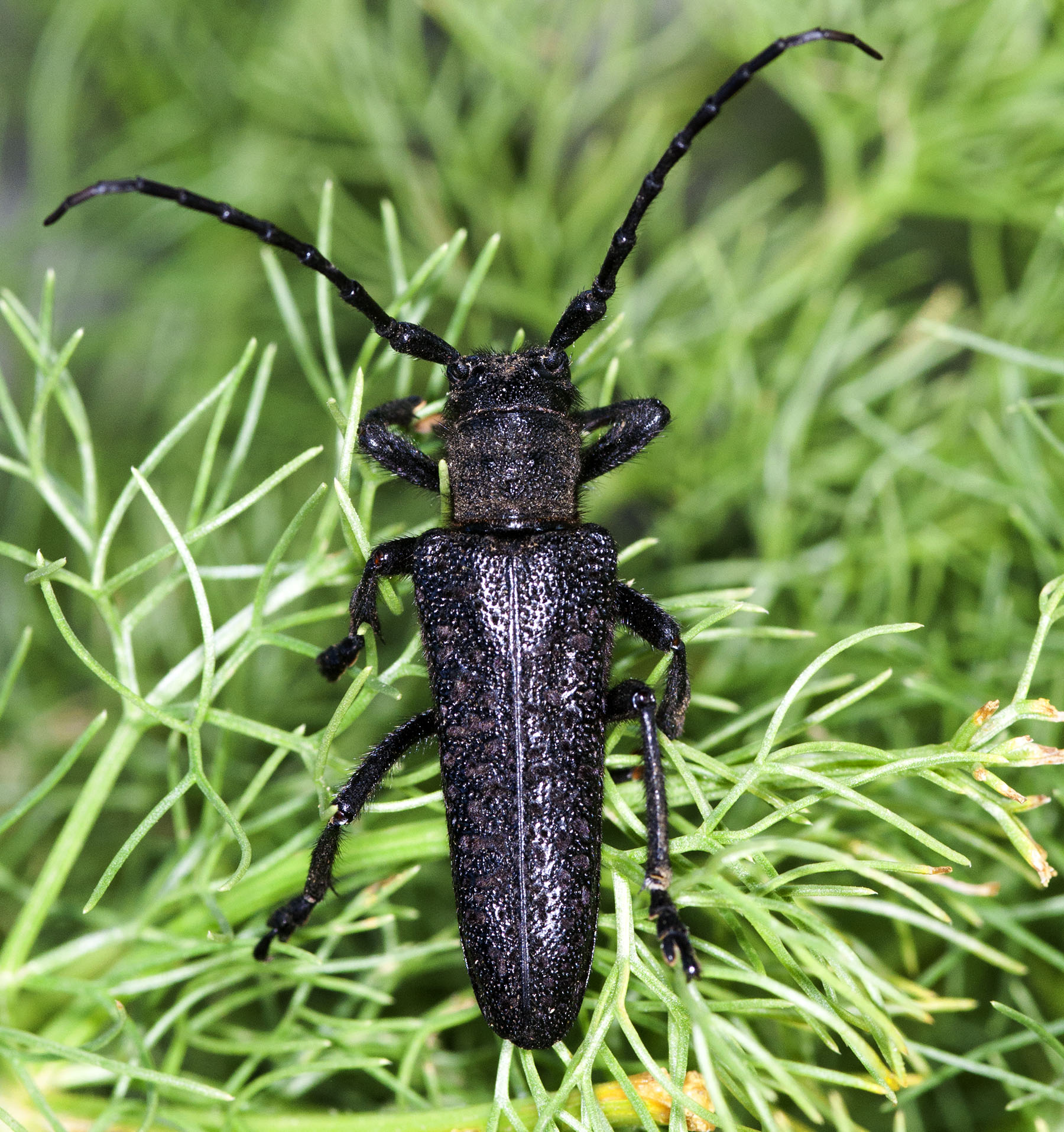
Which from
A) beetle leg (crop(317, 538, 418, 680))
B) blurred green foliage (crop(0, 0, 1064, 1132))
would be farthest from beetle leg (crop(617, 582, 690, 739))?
beetle leg (crop(317, 538, 418, 680))

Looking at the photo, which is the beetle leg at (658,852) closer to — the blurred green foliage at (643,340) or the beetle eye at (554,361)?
the blurred green foliage at (643,340)

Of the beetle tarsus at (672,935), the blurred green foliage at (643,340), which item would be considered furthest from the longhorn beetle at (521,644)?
the blurred green foliage at (643,340)

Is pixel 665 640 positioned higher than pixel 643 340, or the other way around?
pixel 643 340

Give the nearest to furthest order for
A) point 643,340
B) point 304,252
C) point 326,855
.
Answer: point 326,855 → point 304,252 → point 643,340

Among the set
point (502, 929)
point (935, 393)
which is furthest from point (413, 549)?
point (935, 393)

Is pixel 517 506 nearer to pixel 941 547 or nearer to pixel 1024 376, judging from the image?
pixel 941 547

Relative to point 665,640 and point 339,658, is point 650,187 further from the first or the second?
point 339,658

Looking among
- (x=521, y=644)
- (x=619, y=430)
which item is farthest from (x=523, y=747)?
Result: (x=619, y=430)
